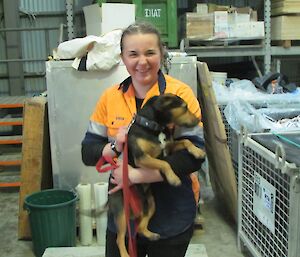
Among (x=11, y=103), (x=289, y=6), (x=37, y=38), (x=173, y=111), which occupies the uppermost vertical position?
(x=289, y=6)

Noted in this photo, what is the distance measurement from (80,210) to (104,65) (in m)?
1.06

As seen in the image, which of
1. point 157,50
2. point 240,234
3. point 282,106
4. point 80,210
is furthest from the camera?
point 282,106

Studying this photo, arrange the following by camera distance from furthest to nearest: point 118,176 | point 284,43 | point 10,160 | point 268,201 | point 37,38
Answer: point 37,38 → point 10,160 → point 284,43 → point 268,201 → point 118,176

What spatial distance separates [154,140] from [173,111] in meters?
0.12

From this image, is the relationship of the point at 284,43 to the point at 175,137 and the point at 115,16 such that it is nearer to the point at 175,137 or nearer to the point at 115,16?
the point at 115,16

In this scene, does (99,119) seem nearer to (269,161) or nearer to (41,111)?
(269,161)

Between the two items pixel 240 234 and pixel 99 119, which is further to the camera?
pixel 240 234

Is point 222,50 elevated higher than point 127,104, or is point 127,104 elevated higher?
point 222,50

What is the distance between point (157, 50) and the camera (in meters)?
1.36

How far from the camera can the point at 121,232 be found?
1.42 meters

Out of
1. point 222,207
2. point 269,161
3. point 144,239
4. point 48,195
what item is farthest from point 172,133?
point 222,207

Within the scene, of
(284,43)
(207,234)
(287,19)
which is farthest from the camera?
(284,43)

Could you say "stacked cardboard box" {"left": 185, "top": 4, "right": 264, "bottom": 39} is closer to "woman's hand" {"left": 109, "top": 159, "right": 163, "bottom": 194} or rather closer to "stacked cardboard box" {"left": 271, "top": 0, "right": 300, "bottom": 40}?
"stacked cardboard box" {"left": 271, "top": 0, "right": 300, "bottom": 40}

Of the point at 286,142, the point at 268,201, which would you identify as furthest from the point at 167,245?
the point at 286,142
